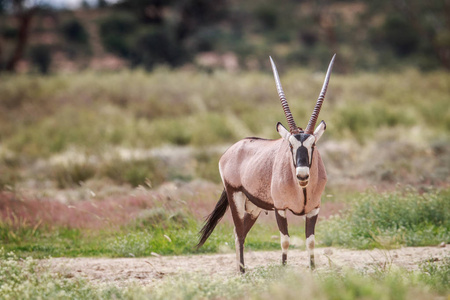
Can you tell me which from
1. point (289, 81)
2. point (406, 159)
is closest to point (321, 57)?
point (289, 81)

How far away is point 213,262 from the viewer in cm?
864

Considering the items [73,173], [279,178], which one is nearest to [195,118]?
[73,173]

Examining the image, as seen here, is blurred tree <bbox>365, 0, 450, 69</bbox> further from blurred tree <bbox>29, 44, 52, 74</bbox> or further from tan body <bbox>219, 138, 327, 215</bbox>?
tan body <bbox>219, 138, 327, 215</bbox>

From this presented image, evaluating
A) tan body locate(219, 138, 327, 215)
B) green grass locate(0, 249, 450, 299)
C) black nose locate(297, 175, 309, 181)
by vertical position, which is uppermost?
black nose locate(297, 175, 309, 181)

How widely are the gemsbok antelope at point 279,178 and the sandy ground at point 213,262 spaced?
0.81 m

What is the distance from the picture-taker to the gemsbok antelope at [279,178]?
6.27 metres

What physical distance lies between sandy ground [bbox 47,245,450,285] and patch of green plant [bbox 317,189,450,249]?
316 mm

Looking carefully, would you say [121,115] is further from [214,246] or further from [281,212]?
[281,212]

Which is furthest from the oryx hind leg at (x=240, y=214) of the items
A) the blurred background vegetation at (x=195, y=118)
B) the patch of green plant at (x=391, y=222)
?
the patch of green plant at (x=391, y=222)

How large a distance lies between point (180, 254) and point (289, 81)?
19.2 m

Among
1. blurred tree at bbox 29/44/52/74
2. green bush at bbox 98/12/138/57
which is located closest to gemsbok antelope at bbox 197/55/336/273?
green bush at bbox 98/12/138/57

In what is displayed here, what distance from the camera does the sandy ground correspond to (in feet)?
25.3

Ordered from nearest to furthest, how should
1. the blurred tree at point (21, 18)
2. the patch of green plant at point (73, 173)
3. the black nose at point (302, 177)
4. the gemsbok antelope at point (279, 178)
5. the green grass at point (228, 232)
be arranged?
the black nose at point (302, 177)
the gemsbok antelope at point (279, 178)
the green grass at point (228, 232)
the patch of green plant at point (73, 173)
the blurred tree at point (21, 18)

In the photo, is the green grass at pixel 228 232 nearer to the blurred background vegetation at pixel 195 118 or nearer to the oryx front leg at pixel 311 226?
the blurred background vegetation at pixel 195 118
